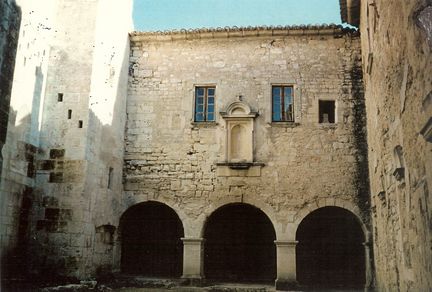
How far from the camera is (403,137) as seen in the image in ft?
16.7

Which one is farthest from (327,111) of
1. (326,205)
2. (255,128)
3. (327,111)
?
(326,205)

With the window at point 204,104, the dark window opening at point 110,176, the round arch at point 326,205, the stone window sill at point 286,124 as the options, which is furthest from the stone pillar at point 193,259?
the stone window sill at point 286,124

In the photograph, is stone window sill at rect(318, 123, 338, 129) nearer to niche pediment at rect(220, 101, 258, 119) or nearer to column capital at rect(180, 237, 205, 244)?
niche pediment at rect(220, 101, 258, 119)

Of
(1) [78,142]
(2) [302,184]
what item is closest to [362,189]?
(2) [302,184]

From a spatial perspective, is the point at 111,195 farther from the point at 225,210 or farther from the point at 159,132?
the point at 225,210

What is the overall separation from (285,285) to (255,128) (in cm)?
375

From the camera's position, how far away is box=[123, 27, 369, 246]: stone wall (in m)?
10.5

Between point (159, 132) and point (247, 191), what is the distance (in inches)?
105

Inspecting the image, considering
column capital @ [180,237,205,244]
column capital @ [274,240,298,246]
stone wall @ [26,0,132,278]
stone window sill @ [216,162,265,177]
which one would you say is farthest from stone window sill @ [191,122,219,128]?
column capital @ [274,240,298,246]

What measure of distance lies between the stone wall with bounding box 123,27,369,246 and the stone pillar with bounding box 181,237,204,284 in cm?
20

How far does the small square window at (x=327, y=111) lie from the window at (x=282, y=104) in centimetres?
73

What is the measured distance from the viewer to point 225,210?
12.5 m

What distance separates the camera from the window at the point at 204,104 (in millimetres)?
11234

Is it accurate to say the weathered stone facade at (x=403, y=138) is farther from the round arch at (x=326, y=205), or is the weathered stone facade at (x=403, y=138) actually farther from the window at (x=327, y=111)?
the window at (x=327, y=111)
